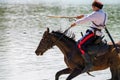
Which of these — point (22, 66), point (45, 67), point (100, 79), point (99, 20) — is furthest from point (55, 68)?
point (99, 20)

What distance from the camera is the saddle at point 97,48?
11949mm

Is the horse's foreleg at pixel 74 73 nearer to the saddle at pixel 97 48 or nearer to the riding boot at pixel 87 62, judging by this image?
the riding boot at pixel 87 62

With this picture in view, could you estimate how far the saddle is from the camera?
1195 cm

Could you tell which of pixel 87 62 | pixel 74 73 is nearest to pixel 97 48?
pixel 87 62

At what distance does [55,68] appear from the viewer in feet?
59.0

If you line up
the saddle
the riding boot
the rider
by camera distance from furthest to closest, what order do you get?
the saddle, the riding boot, the rider

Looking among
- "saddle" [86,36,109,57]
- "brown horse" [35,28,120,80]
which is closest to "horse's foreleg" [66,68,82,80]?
"brown horse" [35,28,120,80]

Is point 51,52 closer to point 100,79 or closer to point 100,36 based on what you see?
point 100,79

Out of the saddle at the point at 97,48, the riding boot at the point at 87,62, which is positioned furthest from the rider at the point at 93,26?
the saddle at the point at 97,48

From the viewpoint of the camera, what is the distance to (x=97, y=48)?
39.3 feet

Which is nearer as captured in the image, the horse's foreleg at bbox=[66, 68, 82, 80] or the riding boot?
the horse's foreleg at bbox=[66, 68, 82, 80]

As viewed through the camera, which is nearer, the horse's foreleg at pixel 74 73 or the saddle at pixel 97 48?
the horse's foreleg at pixel 74 73

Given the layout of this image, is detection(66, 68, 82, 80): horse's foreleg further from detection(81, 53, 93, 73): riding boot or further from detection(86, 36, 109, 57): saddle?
detection(86, 36, 109, 57): saddle

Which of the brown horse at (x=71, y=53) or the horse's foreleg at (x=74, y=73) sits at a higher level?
the brown horse at (x=71, y=53)
